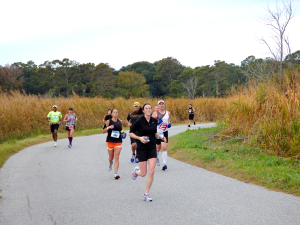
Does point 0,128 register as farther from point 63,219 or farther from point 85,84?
point 85,84

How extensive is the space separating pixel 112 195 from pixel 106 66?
52.9m

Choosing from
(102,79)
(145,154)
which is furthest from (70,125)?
(102,79)

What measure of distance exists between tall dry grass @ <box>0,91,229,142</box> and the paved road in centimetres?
797

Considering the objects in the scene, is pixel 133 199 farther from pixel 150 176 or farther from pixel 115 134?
pixel 115 134

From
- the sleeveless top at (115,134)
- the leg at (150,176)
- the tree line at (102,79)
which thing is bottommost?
the leg at (150,176)

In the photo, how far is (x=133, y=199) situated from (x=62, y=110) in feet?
67.9

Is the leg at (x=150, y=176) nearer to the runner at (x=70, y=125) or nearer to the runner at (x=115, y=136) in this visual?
the runner at (x=115, y=136)

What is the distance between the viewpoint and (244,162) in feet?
29.8

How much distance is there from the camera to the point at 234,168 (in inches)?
348

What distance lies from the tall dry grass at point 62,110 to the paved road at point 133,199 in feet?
26.2

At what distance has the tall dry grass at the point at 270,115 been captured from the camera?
948 cm

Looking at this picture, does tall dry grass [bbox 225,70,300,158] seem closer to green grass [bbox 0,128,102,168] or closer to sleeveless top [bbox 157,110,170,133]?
sleeveless top [bbox 157,110,170,133]

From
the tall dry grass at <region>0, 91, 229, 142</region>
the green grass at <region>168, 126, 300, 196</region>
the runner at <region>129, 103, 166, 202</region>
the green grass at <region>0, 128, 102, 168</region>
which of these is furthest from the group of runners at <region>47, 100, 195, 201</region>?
the tall dry grass at <region>0, 91, 229, 142</region>

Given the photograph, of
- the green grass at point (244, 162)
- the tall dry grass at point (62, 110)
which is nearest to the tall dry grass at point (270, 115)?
the green grass at point (244, 162)
